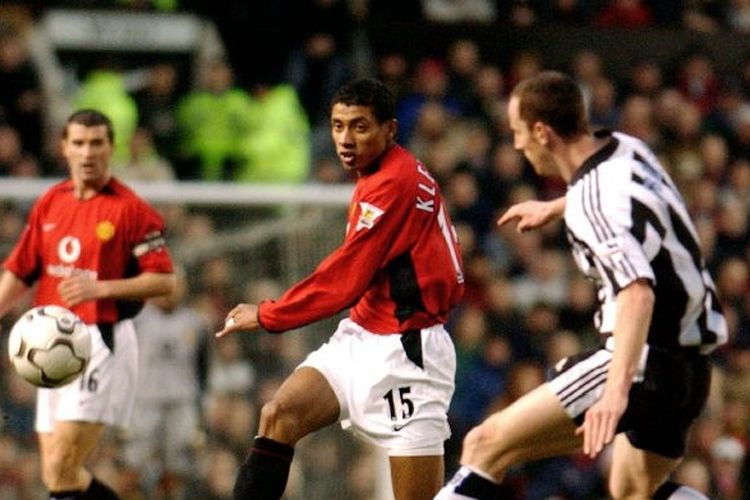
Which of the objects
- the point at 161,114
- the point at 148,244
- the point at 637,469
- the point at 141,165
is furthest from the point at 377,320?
the point at 161,114

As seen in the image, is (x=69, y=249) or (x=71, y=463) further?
(x=69, y=249)

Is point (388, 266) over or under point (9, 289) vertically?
over

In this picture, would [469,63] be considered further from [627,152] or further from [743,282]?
[627,152]

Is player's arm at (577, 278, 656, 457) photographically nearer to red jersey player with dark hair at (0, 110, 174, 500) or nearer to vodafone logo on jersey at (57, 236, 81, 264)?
red jersey player with dark hair at (0, 110, 174, 500)

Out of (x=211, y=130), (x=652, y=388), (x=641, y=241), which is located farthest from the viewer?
(x=211, y=130)

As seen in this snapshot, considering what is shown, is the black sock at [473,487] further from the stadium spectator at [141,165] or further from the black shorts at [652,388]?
the stadium spectator at [141,165]

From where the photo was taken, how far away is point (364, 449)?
1190 cm

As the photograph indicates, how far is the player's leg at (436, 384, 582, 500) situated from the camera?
6.98 metres

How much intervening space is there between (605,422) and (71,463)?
3221mm

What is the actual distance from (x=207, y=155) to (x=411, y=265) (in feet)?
22.1

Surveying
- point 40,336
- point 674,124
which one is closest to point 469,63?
point 674,124

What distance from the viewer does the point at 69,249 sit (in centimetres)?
921

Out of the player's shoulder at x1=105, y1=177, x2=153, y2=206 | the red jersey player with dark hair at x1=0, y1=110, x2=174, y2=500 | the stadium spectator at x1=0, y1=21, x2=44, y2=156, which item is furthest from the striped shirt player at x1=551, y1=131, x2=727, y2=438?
the stadium spectator at x1=0, y1=21, x2=44, y2=156

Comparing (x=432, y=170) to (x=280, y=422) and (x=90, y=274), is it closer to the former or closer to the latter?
(x=90, y=274)
